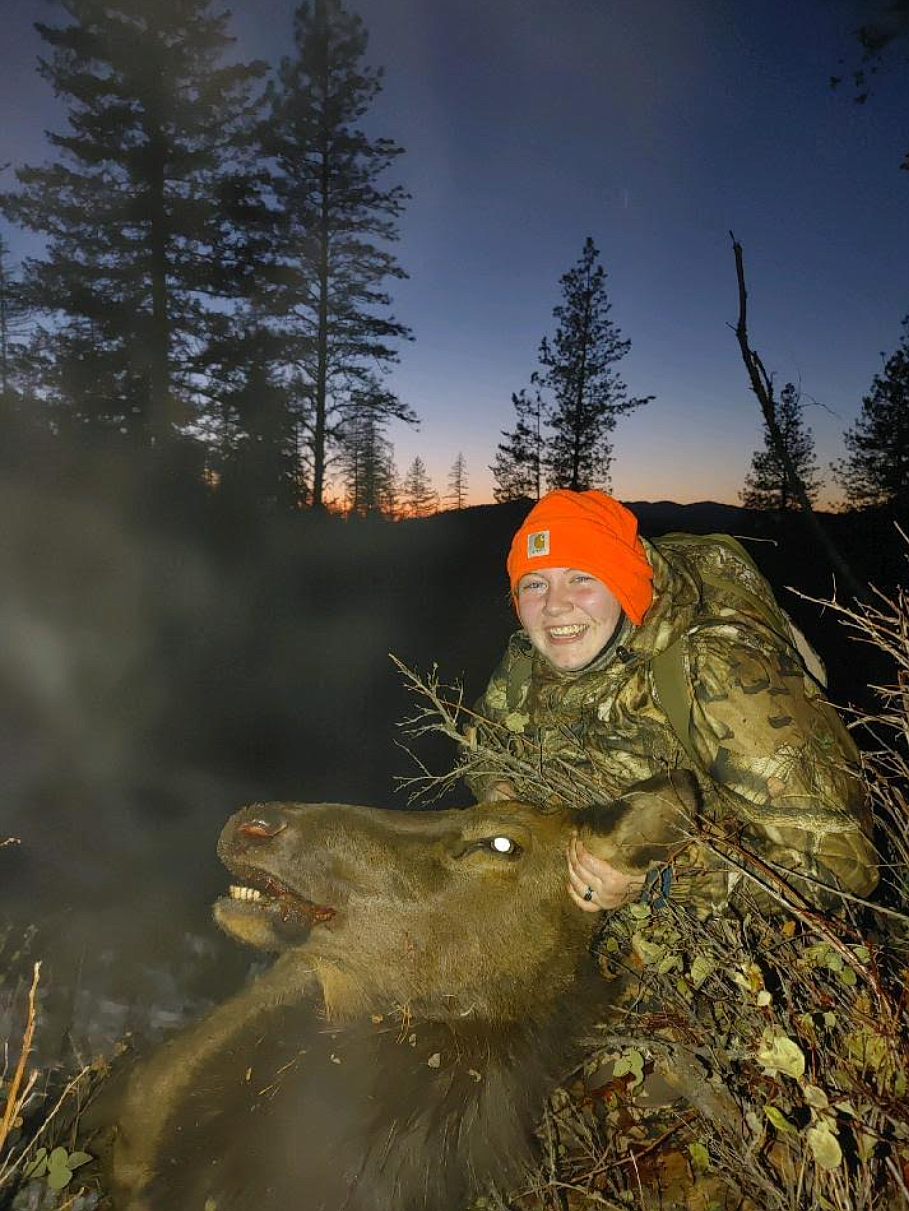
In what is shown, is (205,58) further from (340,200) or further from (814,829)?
(814,829)

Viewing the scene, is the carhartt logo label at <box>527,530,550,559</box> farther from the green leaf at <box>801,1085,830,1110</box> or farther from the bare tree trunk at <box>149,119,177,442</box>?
the bare tree trunk at <box>149,119,177,442</box>

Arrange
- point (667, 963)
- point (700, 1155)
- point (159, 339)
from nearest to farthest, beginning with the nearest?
point (700, 1155), point (667, 963), point (159, 339)

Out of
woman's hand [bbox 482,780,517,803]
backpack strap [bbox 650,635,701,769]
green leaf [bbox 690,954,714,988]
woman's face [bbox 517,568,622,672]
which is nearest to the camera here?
green leaf [bbox 690,954,714,988]

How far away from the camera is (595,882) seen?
2875 mm

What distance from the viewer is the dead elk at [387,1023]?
9.20 feet

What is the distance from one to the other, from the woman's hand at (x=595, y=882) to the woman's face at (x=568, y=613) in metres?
1.33

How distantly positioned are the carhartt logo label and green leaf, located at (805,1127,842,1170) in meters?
2.86

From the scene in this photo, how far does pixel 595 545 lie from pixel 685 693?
0.91m

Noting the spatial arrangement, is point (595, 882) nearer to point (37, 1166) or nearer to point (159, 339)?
point (37, 1166)

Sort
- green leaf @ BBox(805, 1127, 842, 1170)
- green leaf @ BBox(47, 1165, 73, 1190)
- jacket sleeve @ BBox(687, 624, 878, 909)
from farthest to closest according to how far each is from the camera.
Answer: jacket sleeve @ BBox(687, 624, 878, 909), green leaf @ BBox(47, 1165, 73, 1190), green leaf @ BBox(805, 1127, 842, 1170)

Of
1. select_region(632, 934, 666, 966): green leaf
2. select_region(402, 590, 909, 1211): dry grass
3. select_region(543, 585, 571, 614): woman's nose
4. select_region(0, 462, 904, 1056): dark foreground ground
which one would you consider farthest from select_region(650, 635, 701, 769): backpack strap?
select_region(0, 462, 904, 1056): dark foreground ground

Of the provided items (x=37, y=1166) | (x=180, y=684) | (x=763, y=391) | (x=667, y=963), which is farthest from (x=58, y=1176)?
(x=180, y=684)

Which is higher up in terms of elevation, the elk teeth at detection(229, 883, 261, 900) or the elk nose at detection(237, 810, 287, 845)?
the elk nose at detection(237, 810, 287, 845)

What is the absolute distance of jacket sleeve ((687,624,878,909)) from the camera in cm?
300
